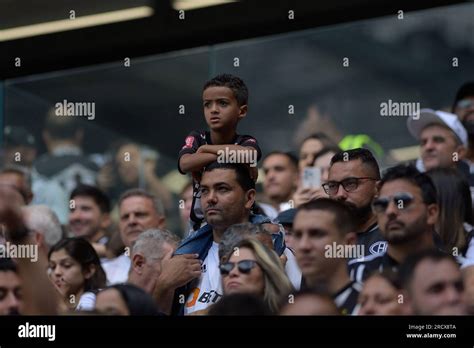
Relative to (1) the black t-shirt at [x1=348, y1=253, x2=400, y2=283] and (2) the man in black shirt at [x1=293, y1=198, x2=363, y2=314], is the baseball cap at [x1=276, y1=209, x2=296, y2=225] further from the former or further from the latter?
(1) the black t-shirt at [x1=348, y1=253, x2=400, y2=283]

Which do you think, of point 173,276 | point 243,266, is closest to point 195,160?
point 173,276

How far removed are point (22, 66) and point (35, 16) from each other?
0.53m

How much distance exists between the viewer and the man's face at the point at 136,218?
6.69 m

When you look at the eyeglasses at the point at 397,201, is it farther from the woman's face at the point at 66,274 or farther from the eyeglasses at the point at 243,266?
the woman's face at the point at 66,274

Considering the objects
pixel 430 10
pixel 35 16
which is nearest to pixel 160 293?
pixel 35 16

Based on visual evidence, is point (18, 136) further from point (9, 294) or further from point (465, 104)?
point (465, 104)

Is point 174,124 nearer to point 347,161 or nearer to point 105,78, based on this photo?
point 105,78

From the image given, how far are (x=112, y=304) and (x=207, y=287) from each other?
52 centimetres

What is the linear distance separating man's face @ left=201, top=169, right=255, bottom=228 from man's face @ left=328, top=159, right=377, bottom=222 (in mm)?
460

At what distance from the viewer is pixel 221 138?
567 cm

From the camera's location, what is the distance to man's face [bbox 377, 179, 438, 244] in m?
5.27

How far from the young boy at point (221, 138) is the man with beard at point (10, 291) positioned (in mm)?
901

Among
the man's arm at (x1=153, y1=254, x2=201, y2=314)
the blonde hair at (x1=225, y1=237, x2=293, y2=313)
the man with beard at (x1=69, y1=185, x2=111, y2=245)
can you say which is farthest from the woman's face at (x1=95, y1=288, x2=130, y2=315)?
the man with beard at (x1=69, y1=185, x2=111, y2=245)

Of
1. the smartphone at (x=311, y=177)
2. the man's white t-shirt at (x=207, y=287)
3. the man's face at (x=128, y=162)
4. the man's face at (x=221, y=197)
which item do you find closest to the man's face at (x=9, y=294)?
the man's white t-shirt at (x=207, y=287)
